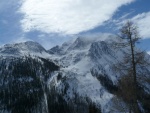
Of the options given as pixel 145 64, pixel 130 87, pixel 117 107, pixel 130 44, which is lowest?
pixel 117 107

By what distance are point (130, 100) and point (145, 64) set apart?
5945 mm

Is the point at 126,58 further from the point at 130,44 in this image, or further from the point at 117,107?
the point at 117,107

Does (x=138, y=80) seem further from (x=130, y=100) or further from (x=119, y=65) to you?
(x=130, y=100)

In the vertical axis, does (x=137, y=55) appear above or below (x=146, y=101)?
above

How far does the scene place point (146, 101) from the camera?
2086cm

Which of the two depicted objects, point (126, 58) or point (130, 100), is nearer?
point (126, 58)

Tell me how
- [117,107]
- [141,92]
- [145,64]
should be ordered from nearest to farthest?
[145,64] < [141,92] < [117,107]

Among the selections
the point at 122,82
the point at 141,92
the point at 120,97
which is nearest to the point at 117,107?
the point at 120,97

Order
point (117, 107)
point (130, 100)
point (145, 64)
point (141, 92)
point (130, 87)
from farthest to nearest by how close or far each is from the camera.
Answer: point (117, 107), point (130, 100), point (130, 87), point (141, 92), point (145, 64)

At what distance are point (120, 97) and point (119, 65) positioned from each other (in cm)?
633

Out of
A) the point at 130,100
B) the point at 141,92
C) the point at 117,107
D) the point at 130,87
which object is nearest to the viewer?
the point at 141,92

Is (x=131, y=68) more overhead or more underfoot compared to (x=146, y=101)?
more overhead

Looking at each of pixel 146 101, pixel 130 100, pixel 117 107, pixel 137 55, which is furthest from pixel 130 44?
pixel 117 107

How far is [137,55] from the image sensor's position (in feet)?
67.9
